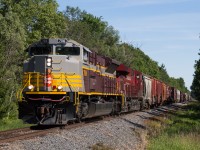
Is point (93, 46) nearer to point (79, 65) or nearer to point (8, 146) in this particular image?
point (79, 65)

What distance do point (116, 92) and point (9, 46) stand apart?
62.5 ft

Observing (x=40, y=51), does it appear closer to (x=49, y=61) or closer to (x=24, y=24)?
(x=49, y=61)

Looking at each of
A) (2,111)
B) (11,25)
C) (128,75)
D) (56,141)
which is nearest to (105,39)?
(11,25)

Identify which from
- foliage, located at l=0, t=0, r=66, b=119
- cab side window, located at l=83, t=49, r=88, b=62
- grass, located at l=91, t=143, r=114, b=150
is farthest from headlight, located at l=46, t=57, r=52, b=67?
foliage, located at l=0, t=0, r=66, b=119

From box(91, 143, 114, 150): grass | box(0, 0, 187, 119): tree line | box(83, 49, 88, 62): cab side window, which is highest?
box(0, 0, 187, 119): tree line

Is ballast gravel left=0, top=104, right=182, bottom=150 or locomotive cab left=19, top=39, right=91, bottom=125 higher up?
locomotive cab left=19, top=39, right=91, bottom=125

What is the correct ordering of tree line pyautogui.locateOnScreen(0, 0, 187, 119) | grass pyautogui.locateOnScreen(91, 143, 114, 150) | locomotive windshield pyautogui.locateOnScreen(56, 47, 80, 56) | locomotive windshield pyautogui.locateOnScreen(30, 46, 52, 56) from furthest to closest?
tree line pyautogui.locateOnScreen(0, 0, 187, 119) → locomotive windshield pyautogui.locateOnScreen(56, 47, 80, 56) → locomotive windshield pyautogui.locateOnScreen(30, 46, 52, 56) → grass pyautogui.locateOnScreen(91, 143, 114, 150)

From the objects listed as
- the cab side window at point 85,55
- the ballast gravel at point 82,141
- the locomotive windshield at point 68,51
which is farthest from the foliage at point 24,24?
the ballast gravel at point 82,141

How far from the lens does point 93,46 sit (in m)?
69.1

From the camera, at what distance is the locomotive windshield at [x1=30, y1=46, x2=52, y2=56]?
1880cm

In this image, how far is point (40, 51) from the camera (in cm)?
1892

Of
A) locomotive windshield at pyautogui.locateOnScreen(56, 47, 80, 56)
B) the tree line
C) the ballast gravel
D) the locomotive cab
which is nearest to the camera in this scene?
the ballast gravel

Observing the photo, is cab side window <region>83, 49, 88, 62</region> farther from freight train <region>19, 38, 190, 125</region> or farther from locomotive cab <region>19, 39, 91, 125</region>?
locomotive cab <region>19, 39, 91, 125</region>

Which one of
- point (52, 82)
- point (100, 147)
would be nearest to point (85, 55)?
point (52, 82)
